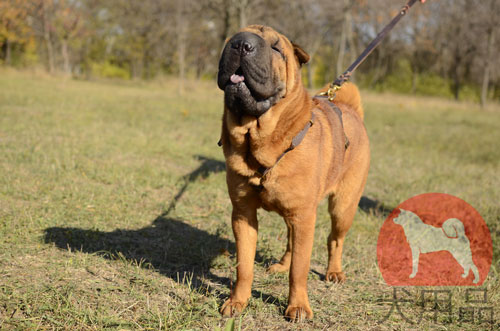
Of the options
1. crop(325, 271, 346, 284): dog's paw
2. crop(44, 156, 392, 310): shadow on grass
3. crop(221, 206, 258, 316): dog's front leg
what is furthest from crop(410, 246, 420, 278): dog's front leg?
crop(221, 206, 258, 316): dog's front leg

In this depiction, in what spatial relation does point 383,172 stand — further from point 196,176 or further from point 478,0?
point 478,0

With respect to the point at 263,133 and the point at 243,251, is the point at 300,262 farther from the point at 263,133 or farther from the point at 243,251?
the point at 263,133

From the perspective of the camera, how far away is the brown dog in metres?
2.26

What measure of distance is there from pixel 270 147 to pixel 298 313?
1114 millimetres

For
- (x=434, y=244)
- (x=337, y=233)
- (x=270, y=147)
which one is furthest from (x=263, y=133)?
(x=434, y=244)

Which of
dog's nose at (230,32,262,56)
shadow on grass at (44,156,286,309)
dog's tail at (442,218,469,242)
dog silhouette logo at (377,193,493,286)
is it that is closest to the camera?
dog's nose at (230,32,262,56)

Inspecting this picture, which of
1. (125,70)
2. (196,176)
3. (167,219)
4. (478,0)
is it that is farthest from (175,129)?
(125,70)

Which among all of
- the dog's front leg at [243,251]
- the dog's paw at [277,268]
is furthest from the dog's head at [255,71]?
the dog's paw at [277,268]

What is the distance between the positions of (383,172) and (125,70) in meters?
43.3

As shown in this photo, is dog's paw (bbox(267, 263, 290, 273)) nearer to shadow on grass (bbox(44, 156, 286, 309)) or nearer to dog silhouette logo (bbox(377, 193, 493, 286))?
shadow on grass (bbox(44, 156, 286, 309))

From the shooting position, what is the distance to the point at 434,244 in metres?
4.15

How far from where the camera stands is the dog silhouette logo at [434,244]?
3477 mm

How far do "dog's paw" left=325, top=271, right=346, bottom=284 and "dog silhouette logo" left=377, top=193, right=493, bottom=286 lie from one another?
41 centimetres

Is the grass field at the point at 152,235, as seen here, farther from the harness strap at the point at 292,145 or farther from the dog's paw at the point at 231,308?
the harness strap at the point at 292,145
